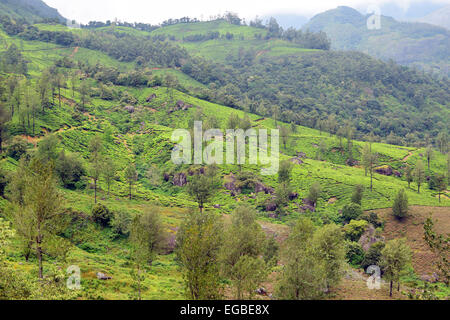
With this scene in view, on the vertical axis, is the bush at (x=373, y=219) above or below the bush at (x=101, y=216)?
below

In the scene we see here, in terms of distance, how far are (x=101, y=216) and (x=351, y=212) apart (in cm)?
5878

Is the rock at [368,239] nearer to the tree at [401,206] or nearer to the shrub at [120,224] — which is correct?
the tree at [401,206]

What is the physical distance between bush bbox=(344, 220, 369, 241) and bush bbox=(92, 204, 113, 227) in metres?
52.0

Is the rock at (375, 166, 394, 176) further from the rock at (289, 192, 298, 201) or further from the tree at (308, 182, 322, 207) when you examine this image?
the tree at (308, 182, 322, 207)

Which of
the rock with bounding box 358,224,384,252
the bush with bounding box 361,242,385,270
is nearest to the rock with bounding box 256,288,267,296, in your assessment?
the bush with bounding box 361,242,385,270

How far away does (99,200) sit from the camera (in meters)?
69.2

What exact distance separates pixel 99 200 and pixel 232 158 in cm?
4921

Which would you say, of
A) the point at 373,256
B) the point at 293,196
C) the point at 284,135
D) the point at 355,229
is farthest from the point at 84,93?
the point at 373,256

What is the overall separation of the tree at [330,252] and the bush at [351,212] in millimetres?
30690

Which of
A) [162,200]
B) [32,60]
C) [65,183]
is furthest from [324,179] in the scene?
[32,60]

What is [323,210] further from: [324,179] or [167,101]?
[167,101]

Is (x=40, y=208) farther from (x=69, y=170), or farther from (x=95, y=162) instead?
(x=69, y=170)

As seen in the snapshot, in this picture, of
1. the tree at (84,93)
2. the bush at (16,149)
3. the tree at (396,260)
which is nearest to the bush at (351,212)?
the tree at (396,260)

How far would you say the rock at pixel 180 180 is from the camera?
9390cm
